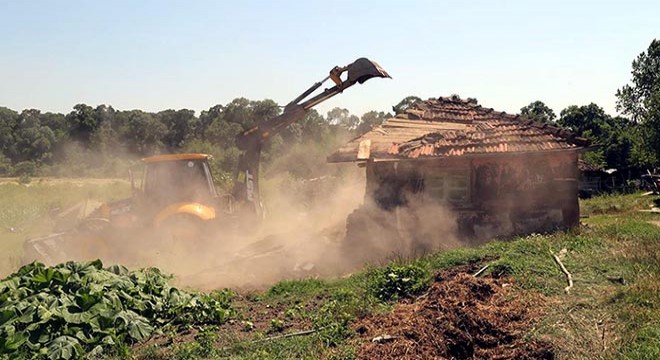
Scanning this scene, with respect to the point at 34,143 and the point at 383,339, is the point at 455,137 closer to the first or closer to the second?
the point at 383,339

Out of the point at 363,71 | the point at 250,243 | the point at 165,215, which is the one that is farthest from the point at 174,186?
the point at 363,71

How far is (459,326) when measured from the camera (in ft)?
23.4

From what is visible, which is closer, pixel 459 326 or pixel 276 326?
pixel 459 326

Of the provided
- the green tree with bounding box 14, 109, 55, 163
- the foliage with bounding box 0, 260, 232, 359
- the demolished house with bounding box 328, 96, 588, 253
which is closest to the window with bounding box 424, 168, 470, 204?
the demolished house with bounding box 328, 96, 588, 253

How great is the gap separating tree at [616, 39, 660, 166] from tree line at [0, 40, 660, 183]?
0.07 metres

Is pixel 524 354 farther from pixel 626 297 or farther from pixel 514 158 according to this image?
pixel 514 158

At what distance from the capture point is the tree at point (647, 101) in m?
34.6

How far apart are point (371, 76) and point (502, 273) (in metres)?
6.41

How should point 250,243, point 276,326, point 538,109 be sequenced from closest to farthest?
point 276,326
point 250,243
point 538,109

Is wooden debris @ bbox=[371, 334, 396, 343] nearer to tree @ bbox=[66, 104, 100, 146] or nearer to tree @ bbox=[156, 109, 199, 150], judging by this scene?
tree @ bbox=[156, 109, 199, 150]

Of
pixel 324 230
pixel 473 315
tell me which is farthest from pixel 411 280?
pixel 324 230

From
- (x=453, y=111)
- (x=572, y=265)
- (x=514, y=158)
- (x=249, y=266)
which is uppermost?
(x=453, y=111)

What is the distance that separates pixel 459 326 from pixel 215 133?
123ft

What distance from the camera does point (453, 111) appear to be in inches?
688
